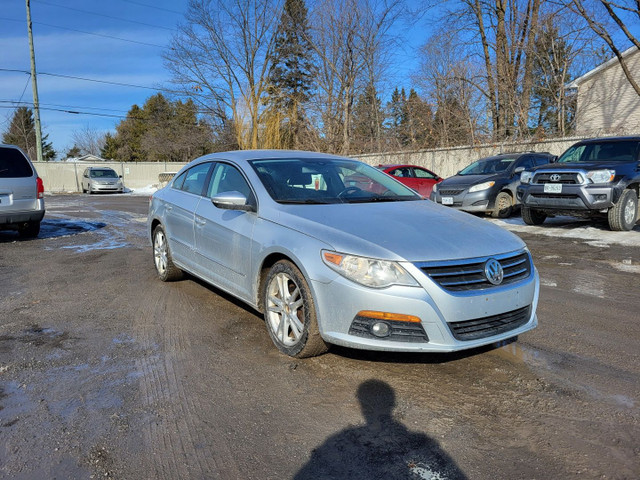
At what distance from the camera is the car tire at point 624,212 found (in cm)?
925

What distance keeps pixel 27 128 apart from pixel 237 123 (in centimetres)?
4885

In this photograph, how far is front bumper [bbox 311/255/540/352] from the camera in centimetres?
299

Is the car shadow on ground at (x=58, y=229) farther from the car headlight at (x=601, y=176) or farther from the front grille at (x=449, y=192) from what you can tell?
the car headlight at (x=601, y=176)

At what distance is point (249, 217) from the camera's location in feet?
13.4

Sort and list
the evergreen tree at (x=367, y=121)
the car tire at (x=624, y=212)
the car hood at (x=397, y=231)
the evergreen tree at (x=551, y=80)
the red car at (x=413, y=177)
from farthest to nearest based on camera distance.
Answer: the evergreen tree at (x=367, y=121) < the evergreen tree at (x=551, y=80) < the red car at (x=413, y=177) < the car tire at (x=624, y=212) < the car hood at (x=397, y=231)

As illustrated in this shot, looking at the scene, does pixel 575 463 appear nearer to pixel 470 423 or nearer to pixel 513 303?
pixel 470 423

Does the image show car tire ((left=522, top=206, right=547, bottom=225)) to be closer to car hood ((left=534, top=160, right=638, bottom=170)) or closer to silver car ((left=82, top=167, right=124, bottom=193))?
car hood ((left=534, top=160, right=638, bottom=170))

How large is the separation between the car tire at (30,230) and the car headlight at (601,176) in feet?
35.4

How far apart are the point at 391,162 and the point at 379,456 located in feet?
74.9

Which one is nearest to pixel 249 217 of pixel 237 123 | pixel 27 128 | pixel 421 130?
pixel 421 130

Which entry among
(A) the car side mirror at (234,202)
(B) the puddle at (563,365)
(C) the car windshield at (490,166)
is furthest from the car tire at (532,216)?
(A) the car side mirror at (234,202)

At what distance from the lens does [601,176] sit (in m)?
9.16

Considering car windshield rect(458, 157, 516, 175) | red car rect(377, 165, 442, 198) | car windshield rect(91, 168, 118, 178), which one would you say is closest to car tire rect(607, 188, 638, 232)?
car windshield rect(458, 157, 516, 175)

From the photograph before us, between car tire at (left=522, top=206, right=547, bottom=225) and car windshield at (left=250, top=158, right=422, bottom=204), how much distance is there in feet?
23.0
